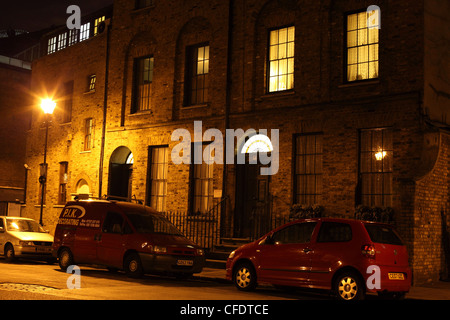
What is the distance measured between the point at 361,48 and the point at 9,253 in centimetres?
1324

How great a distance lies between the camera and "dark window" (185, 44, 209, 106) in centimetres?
2144

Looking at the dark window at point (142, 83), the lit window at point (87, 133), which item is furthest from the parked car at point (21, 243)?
the dark window at point (142, 83)

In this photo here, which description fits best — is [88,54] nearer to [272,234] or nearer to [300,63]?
[300,63]

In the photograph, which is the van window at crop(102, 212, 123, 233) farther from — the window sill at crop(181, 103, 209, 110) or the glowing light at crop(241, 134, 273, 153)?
the window sill at crop(181, 103, 209, 110)

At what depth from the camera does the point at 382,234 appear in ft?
39.2

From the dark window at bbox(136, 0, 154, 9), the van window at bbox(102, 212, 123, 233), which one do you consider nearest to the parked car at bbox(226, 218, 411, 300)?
the van window at bbox(102, 212, 123, 233)

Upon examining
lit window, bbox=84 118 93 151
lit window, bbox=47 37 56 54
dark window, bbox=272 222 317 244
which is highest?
lit window, bbox=47 37 56 54

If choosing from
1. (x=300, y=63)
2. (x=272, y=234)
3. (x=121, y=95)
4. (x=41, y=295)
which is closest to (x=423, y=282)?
(x=272, y=234)

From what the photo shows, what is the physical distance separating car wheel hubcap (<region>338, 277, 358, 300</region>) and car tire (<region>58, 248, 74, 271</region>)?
818 centimetres

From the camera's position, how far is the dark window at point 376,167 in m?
16.2

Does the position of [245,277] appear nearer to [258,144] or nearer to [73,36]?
[258,144]

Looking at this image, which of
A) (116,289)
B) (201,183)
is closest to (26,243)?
(201,183)

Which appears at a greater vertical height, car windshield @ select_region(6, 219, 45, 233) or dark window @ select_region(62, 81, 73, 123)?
dark window @ select_region(62, 81, 73, 123)
